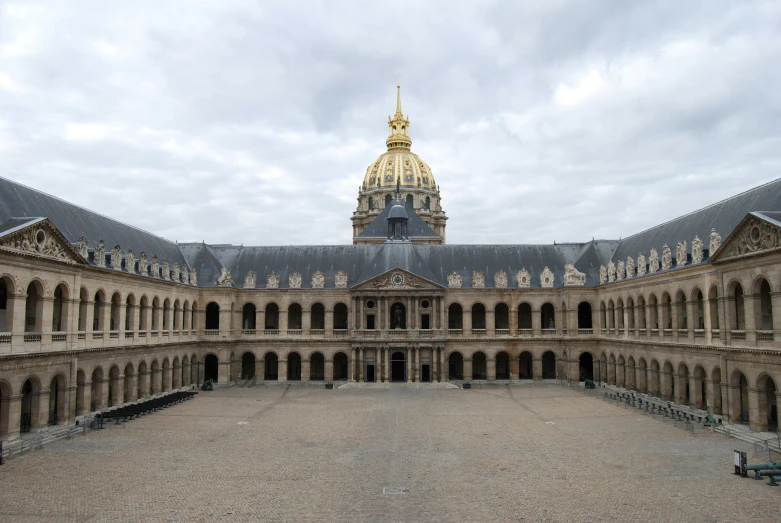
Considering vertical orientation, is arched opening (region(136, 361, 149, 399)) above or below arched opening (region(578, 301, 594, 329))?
below

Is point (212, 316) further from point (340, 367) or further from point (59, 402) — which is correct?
point (59, 402)

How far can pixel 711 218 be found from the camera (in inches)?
1951

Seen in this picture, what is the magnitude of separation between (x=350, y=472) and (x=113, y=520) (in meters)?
10.4

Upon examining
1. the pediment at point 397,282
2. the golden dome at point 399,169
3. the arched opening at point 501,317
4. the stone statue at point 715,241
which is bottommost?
the arched opening at point 501,317

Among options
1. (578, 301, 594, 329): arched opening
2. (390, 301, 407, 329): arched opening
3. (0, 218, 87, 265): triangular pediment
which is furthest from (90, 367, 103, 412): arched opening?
(578, 301, 594, 329): arched opening

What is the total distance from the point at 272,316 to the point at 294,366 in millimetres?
6477

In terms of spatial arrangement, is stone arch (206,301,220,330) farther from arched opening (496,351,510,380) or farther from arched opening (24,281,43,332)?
arched opening (496,351,510,380)

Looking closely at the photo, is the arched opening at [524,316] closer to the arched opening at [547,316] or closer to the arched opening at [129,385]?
the arched opening at [547,316]

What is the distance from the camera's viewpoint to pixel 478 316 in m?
73.2

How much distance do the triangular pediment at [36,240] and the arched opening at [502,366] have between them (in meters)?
46.2

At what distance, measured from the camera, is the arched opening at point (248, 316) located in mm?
71938

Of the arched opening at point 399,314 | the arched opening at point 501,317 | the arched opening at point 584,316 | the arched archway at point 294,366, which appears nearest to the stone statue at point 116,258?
the arched archway at point 294,366

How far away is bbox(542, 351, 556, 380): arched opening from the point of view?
72.6 meters

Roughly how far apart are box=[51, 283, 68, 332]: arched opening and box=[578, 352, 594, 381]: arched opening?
166 feet
